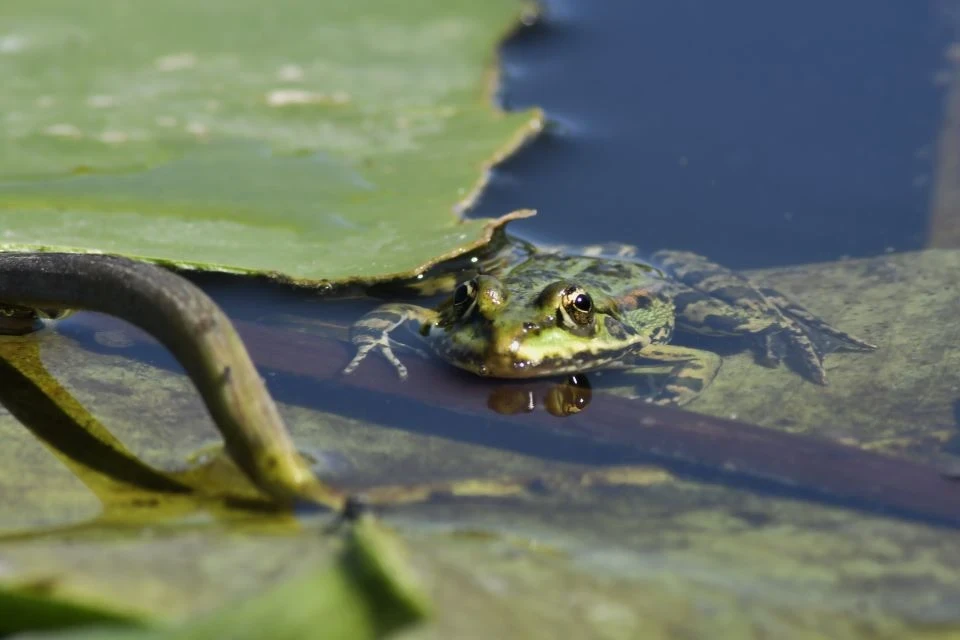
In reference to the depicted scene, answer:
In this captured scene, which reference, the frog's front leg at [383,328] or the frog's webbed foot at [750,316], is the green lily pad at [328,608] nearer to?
the frog's front leg at [383,328]

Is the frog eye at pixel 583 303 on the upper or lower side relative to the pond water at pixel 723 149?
lower

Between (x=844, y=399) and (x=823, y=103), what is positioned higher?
(x=823, y=103)

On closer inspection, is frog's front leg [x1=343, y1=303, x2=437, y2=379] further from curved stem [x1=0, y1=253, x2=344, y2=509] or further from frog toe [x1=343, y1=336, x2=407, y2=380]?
curved stem [x1=0, y1=253, x2=344, y2=509]

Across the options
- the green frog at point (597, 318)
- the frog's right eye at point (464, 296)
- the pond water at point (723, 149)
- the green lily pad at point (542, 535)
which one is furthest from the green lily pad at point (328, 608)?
the frog's right eye at point (464, 296)

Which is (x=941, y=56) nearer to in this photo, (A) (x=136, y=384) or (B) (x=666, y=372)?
(B) (x=666, y=372)

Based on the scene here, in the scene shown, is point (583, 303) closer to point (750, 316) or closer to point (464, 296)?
point (464, 296)

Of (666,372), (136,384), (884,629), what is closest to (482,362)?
(666,372)

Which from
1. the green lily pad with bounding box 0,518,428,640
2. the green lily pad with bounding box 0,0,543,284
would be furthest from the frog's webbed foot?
the green lily pad with bounding box 0,518,428,640
